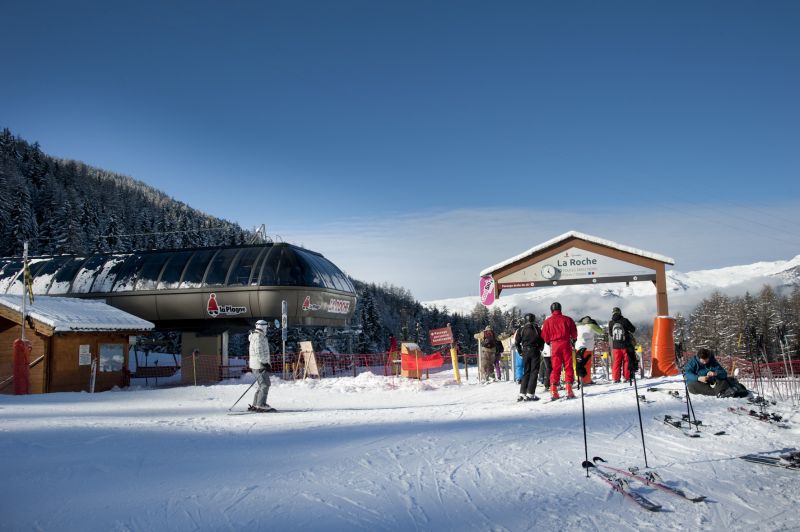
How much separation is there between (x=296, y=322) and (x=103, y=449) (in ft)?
59.7

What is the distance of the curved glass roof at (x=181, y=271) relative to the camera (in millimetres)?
25188

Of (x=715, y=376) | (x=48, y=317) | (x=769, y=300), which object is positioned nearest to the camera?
(x=715, y=376)

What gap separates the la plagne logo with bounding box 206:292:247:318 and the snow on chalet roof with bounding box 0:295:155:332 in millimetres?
3038

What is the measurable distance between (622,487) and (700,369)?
6.05m

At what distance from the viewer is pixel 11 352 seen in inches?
773

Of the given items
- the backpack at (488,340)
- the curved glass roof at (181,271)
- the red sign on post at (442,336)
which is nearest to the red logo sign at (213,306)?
the curved glass roof at (181,271)

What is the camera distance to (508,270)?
17.0m

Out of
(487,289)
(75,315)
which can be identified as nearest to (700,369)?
(487,289)

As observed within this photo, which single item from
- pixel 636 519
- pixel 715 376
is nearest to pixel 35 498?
pixel 636 519

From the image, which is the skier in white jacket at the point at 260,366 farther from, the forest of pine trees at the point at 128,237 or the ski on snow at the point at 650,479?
the forest of pine trees at the point at 128,237

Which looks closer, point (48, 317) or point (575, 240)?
point (575, 240)

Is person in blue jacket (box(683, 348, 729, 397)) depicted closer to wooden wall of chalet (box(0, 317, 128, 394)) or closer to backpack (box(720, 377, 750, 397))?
backpack (box(720, 377, 750, 397))

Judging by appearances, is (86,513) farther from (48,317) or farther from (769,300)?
(769,300)

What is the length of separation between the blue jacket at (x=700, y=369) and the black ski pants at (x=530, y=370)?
2.54 meters
